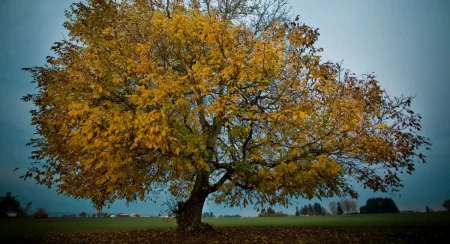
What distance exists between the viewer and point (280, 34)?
36.0 feet

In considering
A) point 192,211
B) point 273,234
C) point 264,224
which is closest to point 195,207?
point 192,211

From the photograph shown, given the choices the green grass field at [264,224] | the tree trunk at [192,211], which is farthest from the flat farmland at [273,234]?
the tree trunk at [192,211]

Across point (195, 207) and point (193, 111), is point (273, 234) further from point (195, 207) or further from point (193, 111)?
point (193, 111)

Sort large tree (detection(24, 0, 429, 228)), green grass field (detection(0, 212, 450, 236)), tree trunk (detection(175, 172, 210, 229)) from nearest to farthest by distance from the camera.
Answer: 1. large tree (detection(24, 0, 429, 228))
2. tree trunk (detection(175, 172, 210, 229))
3. green grass field (detection(0, 212, 450, 236))

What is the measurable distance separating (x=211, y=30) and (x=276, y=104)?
177 inches

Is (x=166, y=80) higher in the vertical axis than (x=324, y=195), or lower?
higher

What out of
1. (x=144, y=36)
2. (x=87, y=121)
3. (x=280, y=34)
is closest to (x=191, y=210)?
(x=87, y=121)

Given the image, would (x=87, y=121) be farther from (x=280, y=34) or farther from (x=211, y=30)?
(x=280, y=34)

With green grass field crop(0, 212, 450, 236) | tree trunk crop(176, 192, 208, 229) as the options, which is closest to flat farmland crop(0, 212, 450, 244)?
green grass field crop(0, 212, 450, 236)

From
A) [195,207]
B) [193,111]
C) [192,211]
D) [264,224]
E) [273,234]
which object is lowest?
[264,224]

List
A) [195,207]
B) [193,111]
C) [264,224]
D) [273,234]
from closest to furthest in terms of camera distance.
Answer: [193,111], [273,234], [195,207], [264,224]

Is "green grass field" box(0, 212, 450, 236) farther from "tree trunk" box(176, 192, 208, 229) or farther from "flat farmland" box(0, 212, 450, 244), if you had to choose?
"tree trunk" box(176, 192, 208, 229)

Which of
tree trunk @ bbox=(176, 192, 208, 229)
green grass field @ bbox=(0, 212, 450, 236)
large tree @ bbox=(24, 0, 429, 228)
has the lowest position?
green grass field @ bbox=(0, 212, 450, 236)

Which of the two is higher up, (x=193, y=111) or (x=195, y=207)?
(x=193, y=111)
